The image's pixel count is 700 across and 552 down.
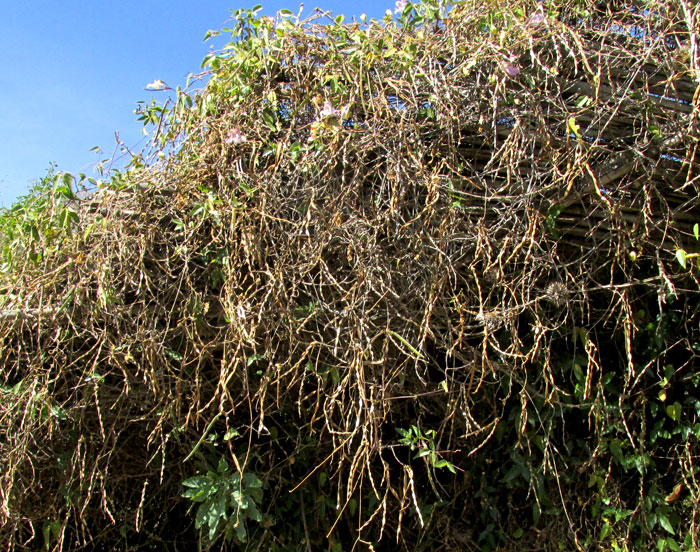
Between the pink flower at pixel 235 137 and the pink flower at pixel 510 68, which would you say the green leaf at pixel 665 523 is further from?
the pink flower at pixel 235 137

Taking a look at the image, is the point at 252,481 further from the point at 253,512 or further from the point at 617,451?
the point at 617,451

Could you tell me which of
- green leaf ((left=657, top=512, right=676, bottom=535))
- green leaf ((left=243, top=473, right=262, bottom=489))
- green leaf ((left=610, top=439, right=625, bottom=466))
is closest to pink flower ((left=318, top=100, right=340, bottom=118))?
green leaf ((left=243, top=473, right=262, bottom=489))

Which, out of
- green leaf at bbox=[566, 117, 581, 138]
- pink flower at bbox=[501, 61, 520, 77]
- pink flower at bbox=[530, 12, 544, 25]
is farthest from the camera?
pink flower at bbox=[530, 12, 544, 25]

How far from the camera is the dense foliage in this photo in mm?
2070

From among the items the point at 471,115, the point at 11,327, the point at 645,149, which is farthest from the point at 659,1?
the point at 11,327

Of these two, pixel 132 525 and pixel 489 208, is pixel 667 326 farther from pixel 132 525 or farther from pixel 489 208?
pixel 132 525

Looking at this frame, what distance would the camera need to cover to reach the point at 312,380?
7.29ft

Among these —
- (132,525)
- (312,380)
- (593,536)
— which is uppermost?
(312,380)

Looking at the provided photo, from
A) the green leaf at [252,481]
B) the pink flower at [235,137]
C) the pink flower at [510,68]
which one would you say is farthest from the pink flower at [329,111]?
the green leaf at [252,481]

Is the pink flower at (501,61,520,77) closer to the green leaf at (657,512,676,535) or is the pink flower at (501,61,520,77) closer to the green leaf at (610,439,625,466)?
the green leaf at (610,439,625,466)

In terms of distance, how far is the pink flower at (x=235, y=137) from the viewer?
2.21 metres

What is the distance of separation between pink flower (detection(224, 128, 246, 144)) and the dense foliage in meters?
0.01

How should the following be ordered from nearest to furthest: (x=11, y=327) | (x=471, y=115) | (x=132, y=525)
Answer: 1. (x=11, y=327)
2. (x=471, y=115)
3. (x=132, y=525)

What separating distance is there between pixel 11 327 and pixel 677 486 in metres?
2.45
